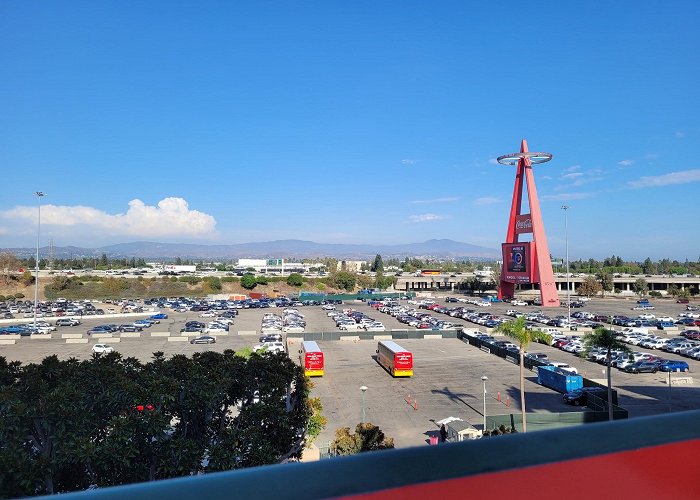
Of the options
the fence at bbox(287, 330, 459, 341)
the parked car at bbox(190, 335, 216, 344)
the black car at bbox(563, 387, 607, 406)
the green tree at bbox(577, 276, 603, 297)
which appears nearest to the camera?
the black car at bbox(563, 387, 607, 406)

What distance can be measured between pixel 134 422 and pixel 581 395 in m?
13.5

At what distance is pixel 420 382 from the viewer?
1794cm

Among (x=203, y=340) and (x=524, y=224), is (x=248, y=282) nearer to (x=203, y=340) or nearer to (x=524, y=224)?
(x=524, y=224)

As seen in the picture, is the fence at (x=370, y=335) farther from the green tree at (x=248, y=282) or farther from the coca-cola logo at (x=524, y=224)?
the green tree at (x=248, y=282)

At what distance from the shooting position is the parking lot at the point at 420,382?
1413 centimetres

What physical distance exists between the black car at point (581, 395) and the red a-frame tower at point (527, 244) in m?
20.7

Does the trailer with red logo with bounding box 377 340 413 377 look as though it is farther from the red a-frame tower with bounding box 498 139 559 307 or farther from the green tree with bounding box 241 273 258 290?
the green tree with bounding box 241 273 258 290

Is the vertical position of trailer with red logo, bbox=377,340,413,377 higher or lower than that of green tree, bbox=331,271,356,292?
lower

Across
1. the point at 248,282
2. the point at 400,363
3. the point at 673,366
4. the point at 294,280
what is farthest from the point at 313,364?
the point at 294,280

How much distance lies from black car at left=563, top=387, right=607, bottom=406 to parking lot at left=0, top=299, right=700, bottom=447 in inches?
13.4

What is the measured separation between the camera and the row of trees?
605cm

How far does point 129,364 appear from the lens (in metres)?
9.17

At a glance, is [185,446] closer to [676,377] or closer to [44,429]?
[44,429]

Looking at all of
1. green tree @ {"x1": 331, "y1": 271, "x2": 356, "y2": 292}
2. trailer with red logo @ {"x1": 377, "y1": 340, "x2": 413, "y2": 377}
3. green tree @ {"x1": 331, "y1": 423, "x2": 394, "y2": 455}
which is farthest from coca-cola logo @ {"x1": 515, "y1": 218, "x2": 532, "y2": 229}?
green tree @ {"x1": 331, "y1": 423, "x2": 394, "y2": 455}
